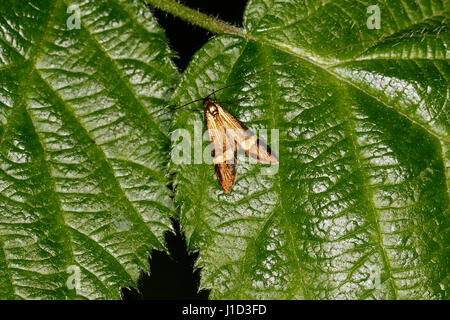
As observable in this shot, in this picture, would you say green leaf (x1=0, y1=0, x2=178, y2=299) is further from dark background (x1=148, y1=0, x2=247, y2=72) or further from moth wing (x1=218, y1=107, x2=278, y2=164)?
moth wing (x1=218, y1=107, x2=278, y2=164)

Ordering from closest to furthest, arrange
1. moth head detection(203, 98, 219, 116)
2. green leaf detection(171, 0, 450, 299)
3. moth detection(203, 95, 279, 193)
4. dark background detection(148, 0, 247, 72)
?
1. green leaf detection(171, 0, 450, 299)
2. moth detection(203, 95, 279, 193)
3. moth head detection(203, 98, 219, 116)
4. dark background detection(148, 0, 247, 72)

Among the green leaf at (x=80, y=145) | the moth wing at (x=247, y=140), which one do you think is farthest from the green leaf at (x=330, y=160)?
the green leaf at (x=80, y=145)

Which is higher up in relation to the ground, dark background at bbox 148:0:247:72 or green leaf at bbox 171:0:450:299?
dark background at bbox 148:0:247:72

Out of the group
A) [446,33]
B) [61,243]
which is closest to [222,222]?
[61,243]

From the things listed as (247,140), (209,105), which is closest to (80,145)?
(209,105)

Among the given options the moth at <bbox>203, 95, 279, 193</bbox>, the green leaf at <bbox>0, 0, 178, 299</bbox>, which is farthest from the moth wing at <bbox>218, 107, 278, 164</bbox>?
the green leaf at <bbox>0, 0, 178, 299</bbox>

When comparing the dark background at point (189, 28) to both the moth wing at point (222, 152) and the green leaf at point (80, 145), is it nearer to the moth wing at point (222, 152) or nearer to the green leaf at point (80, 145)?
the green leaf at point (80, 145)
